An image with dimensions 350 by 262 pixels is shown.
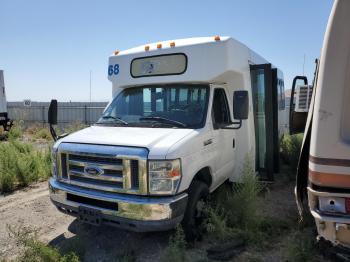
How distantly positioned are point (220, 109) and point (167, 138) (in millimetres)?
1587

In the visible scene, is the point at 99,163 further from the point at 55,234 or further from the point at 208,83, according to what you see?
the point at 208,83

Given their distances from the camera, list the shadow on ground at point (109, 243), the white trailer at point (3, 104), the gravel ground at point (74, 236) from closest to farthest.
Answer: the shadow on ground at point (109, 243), the gravel ground at point (74, 236), the white trailer at point (3, 104)

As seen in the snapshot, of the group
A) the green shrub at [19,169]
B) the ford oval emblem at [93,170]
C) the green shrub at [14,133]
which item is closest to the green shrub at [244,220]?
the ford oval emblem at [93,170]

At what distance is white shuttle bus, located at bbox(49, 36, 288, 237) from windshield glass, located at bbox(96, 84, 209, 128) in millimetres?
16

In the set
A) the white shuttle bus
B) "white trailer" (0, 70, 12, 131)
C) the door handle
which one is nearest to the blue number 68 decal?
the white shuttle bus

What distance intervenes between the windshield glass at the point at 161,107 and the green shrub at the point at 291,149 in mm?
4608

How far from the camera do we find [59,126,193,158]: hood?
12.9ft

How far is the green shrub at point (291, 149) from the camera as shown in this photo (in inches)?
339

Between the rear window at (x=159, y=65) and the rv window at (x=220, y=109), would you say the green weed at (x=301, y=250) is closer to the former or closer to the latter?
the rv window at (x=220, y=109)

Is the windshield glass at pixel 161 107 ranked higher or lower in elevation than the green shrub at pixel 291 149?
higher

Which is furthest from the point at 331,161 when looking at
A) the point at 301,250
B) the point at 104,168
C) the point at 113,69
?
the point at 113,69

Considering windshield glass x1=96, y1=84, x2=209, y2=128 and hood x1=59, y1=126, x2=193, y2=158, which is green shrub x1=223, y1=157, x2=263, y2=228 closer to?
windshield glass x1=96, y1=84, x2=209, y2=128

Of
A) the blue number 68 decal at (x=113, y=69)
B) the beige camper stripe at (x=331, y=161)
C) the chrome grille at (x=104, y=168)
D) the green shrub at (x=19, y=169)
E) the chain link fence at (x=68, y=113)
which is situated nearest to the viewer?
the beige camper stripe at (x=331, y=161)

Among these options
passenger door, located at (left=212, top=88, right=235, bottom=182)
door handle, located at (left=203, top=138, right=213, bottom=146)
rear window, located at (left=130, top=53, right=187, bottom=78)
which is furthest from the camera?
rear window, located at (left=130, top=53, right=187, bottom=78)
